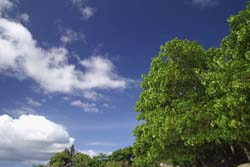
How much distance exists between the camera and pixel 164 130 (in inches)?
894

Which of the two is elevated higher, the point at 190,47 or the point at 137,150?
the point at 190,47

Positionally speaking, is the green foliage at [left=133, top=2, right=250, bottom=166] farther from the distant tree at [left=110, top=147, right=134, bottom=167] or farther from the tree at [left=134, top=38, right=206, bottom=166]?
the distant tree at [left=110, top=147, right=134, bottom=167]

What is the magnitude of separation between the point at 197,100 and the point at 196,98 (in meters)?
0.25

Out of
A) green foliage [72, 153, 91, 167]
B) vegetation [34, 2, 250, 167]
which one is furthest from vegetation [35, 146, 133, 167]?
vegetation [34, 2, 250, 167]

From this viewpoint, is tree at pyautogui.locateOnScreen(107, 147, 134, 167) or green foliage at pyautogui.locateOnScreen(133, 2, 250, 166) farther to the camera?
tree at pyautogui.locateOnScreen(107, 147, 134, 167)

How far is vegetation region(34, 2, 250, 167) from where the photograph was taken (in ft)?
63.9

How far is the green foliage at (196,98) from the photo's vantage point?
19438 millimetres

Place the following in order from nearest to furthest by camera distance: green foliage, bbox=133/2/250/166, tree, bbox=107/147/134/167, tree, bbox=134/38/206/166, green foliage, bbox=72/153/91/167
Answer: green foliage, bbox=133/2/250/166 < tree, bbox=134/38/206/166 < tree, bbox=107/147/134/167 < green foliage, bbox=72/153/91/167

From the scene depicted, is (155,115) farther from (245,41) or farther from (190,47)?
(245,41)

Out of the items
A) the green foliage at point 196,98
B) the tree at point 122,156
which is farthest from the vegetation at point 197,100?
the tree at point 122,156

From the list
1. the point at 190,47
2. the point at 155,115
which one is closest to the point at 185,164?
the point at 155,115

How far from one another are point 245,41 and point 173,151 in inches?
453

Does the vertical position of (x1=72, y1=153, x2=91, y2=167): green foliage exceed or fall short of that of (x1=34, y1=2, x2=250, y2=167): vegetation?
it exceeds it

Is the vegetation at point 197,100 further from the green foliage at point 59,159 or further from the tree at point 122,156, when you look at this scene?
the green foliage at point 59,159
